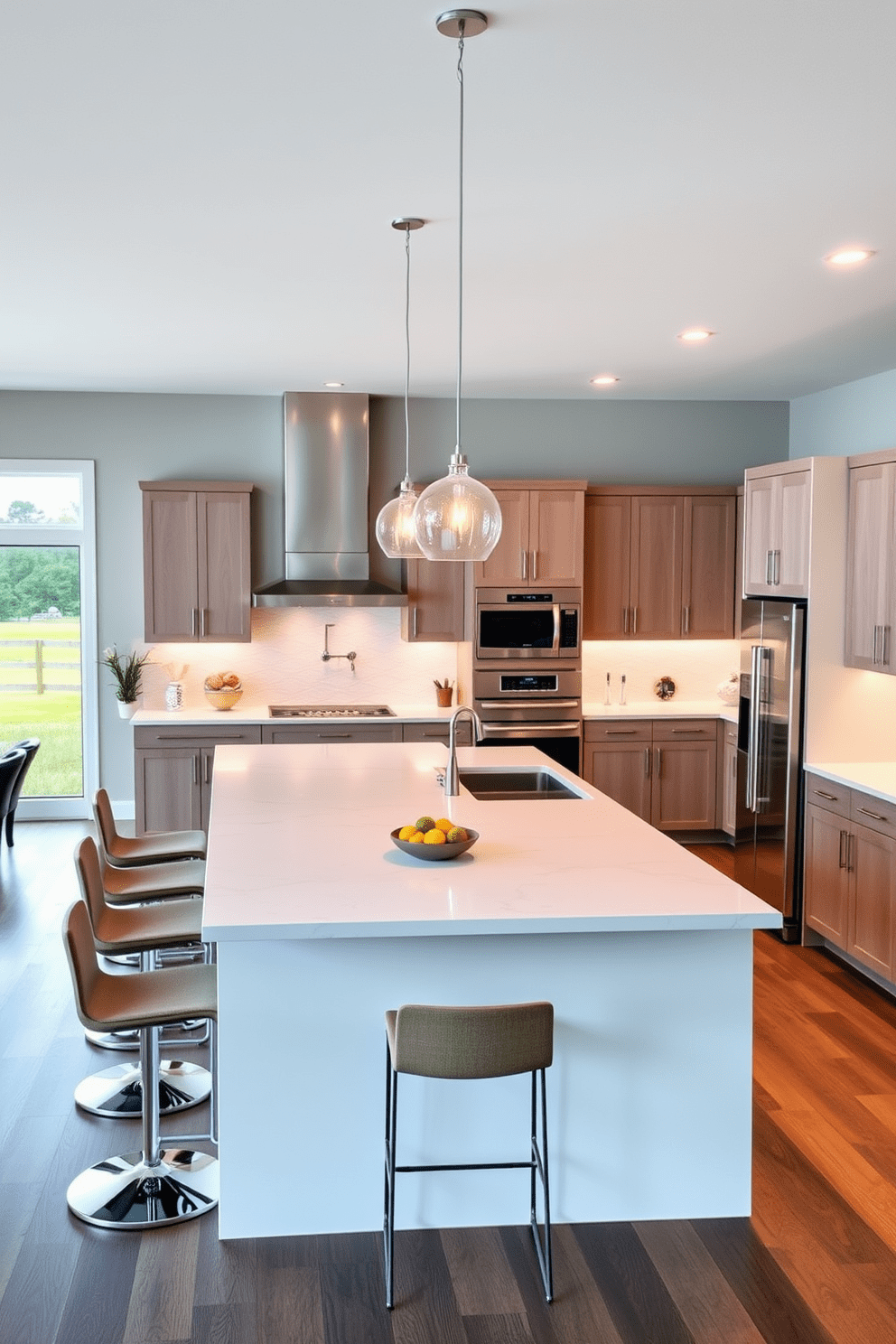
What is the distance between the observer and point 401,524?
4137mm

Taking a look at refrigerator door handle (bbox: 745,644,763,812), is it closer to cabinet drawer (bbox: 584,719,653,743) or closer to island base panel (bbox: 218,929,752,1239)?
cabinet drawer (bbox: 584,719,653,743)

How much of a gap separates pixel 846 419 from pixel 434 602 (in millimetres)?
2764

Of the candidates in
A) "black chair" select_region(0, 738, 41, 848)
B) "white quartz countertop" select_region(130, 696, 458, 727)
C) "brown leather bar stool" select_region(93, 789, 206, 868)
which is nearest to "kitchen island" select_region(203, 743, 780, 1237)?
"brown leather bar stool" select_region(93, 789, 206, 868)

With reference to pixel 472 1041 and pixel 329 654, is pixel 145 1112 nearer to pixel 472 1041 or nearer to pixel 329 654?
pixel 472 1041

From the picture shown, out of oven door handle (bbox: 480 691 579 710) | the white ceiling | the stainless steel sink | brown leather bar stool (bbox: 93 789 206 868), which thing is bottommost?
brown leather bar stool (bbox: 93 789 206 868)

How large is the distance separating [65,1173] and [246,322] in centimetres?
368

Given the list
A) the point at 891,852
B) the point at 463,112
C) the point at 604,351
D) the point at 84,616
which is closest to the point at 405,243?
the point at 463,112

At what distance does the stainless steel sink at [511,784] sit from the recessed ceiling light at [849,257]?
7.40 feet

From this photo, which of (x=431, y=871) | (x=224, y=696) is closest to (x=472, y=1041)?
(x=431, y=871)

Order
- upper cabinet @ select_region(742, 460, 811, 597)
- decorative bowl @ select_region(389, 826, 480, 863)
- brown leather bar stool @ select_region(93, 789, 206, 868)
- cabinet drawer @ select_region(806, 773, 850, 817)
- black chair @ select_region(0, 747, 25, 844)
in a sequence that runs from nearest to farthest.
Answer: decorative bowl @ select_region(389, 826, 480, 863)
brown leather bar stool @ select_region(93, 789, 206, 868)
cabinet drawer @ select_region(806, 773, 850, 817)
upper cabinet @ select_region(742, 460, 811, 597)
black chair @ select_region(0, 747, 25, 844)

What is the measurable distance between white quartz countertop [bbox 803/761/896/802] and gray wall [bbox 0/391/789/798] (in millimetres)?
2938

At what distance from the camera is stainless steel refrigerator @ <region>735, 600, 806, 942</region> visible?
5.67m

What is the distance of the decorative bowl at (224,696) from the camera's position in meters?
7.53

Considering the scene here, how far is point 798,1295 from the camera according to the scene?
9.49ft
